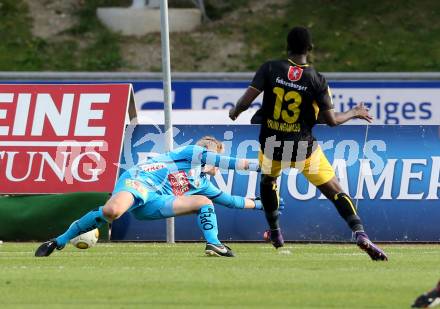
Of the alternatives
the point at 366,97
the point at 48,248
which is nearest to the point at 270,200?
the point at 48,248

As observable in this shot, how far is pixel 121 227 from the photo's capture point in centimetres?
1822

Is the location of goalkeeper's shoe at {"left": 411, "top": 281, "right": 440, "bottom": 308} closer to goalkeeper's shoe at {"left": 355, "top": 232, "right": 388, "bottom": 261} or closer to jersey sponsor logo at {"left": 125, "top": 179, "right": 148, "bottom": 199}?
goalkeeper's shoe at {"left": 355, "top": 232, "right": 388, "bottom": 261}

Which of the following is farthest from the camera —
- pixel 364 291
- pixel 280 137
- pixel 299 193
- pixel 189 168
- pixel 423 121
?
pixel 423 121

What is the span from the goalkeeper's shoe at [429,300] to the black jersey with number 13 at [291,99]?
16.4 ft

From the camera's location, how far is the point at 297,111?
1411 centimetres

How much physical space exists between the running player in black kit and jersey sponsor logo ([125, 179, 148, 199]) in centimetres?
115

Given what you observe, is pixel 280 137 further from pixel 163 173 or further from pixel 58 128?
pixel 58 128

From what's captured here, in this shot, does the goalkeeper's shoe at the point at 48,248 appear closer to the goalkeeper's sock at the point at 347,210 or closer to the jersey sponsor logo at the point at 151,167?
the jersey sponsor logo at the point at 151,167

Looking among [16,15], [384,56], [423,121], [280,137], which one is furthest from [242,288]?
[16,15]

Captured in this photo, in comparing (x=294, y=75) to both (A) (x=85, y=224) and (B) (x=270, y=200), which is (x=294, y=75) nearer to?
(B) (x=270, y=200)

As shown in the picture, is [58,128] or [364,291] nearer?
[364,291]

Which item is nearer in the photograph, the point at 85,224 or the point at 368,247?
the point at 368,247

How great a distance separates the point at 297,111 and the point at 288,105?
0.12m

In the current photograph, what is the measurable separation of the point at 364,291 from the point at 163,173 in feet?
15.1
